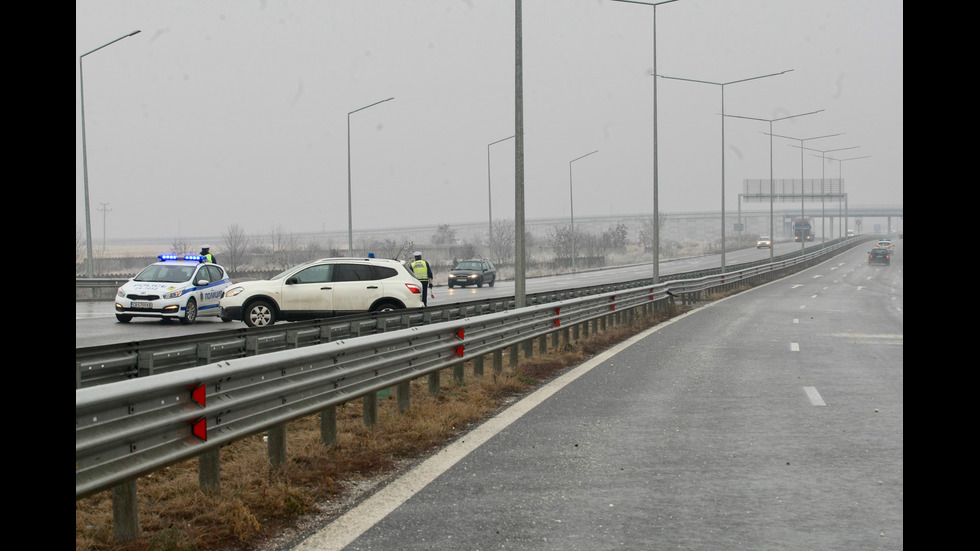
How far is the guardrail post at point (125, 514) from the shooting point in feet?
18.4

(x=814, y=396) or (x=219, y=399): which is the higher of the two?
(x=219, y=399)

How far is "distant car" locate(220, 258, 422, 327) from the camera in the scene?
2275 cm

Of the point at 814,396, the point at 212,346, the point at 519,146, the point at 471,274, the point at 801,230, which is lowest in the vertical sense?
the point at 814,396

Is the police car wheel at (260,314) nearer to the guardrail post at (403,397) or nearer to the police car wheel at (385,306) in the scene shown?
the police car wheel at (385,306)

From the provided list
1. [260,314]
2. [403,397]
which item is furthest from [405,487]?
[260,314]

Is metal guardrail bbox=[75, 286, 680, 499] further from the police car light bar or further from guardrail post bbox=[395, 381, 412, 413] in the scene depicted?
the police car light bar

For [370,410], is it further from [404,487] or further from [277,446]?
[404,487]

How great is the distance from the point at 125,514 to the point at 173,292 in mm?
20910

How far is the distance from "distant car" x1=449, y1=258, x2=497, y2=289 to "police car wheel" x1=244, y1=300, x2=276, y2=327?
28474 mm

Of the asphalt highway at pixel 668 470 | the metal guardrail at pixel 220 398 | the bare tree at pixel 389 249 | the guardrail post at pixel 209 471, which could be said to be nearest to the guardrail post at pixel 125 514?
the metal guardrail at pixel 220 398

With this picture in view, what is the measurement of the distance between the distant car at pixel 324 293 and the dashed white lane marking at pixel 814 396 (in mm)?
11054

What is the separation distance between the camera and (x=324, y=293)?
22.8m

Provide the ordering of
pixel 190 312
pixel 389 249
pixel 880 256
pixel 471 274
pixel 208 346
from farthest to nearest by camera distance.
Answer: pixel 389 249, pixel 880 256, pixel 471 274, pixel 190 312, pixel 208 346
